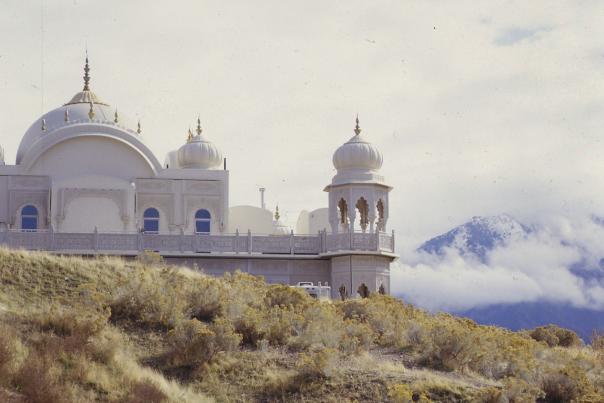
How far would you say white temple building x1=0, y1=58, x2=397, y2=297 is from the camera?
47.9 m

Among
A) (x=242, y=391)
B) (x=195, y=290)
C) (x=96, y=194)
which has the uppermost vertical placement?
(x=96, y=194)

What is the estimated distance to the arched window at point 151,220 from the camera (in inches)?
2087

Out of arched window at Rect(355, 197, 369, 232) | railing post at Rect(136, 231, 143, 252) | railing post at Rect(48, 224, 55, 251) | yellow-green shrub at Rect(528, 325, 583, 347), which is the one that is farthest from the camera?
arched window at Rect(355, 197, 369, 232)

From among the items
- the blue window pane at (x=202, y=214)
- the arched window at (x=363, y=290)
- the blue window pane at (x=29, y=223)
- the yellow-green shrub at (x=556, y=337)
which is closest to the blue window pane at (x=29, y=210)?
the blue window pane at (x=29, y=223)

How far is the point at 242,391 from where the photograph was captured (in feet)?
86.5

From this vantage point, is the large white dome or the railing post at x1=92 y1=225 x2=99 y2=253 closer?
the railing post at x1=92 y1=225 x2=99 y2=253

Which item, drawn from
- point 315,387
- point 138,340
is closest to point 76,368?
point 138,340

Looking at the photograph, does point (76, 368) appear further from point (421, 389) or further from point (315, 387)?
point (421, 389)

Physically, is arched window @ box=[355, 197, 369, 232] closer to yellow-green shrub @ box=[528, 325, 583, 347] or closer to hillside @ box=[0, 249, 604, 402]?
yellow-green shrub @ box=[528, 325, 583, 347]

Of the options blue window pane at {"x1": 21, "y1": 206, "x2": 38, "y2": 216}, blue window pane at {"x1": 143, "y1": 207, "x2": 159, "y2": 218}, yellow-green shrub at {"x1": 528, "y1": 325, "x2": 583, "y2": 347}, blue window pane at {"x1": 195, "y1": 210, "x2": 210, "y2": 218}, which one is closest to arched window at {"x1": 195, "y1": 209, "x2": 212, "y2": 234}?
blue window pane at {"x1": 195, "y1": 210, "x2": 210, "y2": 218}

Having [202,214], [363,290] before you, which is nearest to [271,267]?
[363,290]

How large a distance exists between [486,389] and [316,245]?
74.8 feet

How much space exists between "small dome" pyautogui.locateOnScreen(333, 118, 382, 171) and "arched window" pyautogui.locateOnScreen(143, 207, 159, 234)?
756cm

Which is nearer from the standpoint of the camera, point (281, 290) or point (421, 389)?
point (421, 389)
